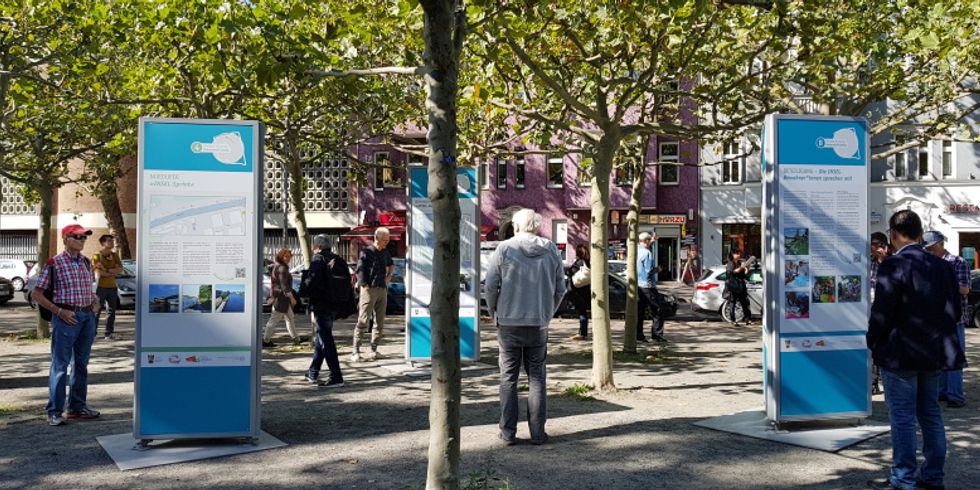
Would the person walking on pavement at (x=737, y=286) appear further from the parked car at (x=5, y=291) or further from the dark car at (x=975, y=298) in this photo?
the parked car at (x=5, y=291)

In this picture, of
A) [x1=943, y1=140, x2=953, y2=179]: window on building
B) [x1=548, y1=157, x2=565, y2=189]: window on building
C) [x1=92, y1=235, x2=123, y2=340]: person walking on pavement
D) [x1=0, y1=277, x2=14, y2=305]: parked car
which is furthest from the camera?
[x1=548, y1=157, x2=565, y2=189]: window on building

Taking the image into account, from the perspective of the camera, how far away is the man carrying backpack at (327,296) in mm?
10742

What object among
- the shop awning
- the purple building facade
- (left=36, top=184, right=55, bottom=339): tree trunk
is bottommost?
(left=36, top=184, right=55, bottom=339): tree trunk

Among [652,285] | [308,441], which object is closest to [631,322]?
[652,285]

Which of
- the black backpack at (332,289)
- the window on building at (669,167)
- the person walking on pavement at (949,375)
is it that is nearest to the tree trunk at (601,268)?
the black backpack at (332,289)

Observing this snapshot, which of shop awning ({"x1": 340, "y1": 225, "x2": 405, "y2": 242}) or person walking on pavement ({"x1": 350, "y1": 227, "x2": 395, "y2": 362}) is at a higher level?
shop awning ({"x1": 340, "y1": 225, "x2": 405, "y2": 242})

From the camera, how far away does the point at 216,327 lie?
754cm

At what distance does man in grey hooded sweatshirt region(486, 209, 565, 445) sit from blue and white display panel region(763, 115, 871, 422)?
2.08 metres

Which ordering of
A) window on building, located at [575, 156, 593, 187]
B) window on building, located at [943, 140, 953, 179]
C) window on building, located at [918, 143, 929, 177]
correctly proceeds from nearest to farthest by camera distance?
window on building, located at [575, 156, 593, 187], window on building, located at [943, 140, 953, 179], window on building, located at [918, 143, 929, 177]

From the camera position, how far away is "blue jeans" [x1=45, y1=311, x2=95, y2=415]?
8.52 meters

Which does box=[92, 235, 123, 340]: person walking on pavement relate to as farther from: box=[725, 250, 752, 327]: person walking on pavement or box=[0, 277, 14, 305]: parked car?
box=[0, 277, 14, 305]: parked car

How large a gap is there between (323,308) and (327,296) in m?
0.15

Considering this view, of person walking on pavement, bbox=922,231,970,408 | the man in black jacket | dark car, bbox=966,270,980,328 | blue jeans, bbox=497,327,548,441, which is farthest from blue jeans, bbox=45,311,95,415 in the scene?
dark car, bbox=966,270,980,328

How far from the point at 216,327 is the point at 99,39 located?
690 centimetres
